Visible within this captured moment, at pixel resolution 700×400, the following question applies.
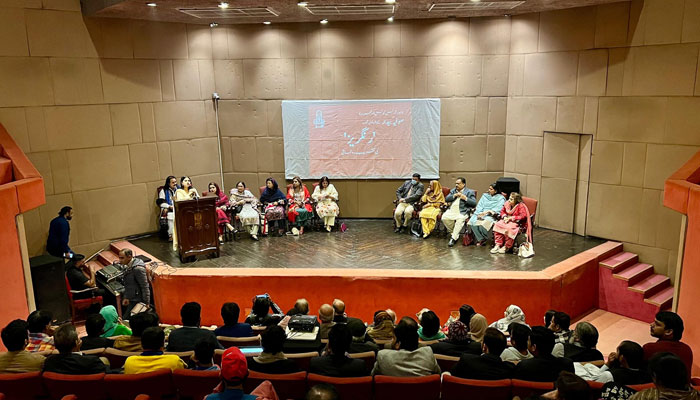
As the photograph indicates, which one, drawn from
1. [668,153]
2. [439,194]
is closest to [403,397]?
[439,194]

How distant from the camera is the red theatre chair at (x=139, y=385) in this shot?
3.33 m

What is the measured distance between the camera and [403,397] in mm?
3299

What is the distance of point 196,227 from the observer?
7.70 metres

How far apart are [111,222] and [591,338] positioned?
773cm

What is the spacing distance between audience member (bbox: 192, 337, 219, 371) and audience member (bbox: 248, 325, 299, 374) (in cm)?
29

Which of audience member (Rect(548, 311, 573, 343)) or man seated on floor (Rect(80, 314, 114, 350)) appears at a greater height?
man seated on floor (Rect(80, 314, 114, 350))

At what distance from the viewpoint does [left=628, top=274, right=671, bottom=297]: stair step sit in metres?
7.34

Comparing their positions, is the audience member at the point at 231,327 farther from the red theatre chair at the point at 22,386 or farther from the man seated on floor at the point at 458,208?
the man seated on floor at the point at 458,208

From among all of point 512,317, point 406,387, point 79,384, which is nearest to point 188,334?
point 79,384

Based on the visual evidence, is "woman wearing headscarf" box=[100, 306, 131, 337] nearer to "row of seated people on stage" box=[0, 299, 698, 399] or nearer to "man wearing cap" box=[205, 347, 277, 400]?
"row of seated people on stage" box=[0, 299, 698, 399]

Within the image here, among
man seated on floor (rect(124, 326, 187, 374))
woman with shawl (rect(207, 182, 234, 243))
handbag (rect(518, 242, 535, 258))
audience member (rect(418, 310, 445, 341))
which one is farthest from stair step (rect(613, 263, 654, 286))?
man seated on floor (rect(124, 326, 187, 374))

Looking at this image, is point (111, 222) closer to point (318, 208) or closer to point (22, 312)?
point (22, 312)

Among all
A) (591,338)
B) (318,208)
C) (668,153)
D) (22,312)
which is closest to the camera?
(591,338)

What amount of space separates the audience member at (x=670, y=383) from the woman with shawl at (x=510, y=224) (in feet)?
16.3
